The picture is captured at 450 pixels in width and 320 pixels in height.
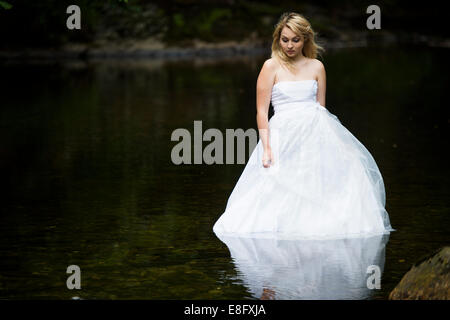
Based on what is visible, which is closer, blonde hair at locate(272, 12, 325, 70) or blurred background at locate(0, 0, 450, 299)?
blurred background at locate(0, 0, 450, 299)

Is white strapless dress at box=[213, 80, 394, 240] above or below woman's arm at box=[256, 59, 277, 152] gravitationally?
below

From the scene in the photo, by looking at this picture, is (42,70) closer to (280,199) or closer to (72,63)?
(72,63)

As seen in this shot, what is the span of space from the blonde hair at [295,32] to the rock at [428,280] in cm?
233

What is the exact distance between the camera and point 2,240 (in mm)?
9055

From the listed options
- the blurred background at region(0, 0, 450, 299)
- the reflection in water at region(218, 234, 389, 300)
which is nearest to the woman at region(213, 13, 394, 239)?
the reflection in water at region(218, 234, 389, 300)

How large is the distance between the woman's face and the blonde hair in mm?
36

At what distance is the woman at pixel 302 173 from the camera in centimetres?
866

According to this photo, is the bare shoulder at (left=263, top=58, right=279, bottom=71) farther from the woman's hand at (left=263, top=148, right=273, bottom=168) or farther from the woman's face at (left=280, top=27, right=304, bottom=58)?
the woman's hand at (left=263, top=148, right=273, bottom=168)

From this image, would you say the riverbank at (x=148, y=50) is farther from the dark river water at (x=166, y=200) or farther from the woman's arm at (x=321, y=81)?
the woman's arm at (x=321, y=81)

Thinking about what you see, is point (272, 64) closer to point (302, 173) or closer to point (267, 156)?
point (267, 156)

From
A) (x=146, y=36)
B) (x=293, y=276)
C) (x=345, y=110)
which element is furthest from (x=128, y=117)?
(x=146, y=36)

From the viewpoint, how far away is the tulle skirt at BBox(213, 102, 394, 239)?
8.70m

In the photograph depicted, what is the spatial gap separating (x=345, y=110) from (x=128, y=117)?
4.45 metres
